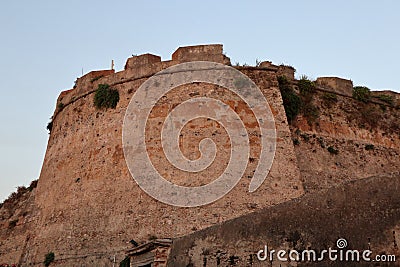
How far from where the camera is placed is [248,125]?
1201 centimetres

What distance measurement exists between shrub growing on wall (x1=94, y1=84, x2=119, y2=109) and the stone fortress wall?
0.16 meters

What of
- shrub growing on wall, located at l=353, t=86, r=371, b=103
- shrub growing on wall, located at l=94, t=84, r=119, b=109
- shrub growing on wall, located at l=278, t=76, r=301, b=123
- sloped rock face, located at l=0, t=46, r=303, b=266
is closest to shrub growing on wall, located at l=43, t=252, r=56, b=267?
sloped rock face, located at l=0, t=46, r=303, b=266

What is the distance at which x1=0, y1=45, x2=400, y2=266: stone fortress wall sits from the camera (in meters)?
11.3

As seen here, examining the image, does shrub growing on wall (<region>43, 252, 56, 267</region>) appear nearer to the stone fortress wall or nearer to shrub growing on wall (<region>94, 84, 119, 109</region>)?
the stone fortress wall

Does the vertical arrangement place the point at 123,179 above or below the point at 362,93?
below

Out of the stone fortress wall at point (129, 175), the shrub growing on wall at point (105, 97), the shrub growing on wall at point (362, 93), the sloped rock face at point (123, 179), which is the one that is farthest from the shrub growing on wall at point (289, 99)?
the shrub growing on wall at point (105, 97)

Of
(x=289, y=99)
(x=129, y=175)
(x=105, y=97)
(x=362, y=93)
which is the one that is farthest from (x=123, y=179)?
(x=362, y=93)

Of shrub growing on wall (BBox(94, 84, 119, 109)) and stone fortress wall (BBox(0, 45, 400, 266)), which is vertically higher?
shrub growing on wall (BBox(94, 84, 119, 109))

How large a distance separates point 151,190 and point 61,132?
4529 millimetres

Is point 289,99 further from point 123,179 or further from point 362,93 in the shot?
point 123,179

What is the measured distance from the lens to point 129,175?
39.7 ft

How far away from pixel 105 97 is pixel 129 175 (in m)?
2.61

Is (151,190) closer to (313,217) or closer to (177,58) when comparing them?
(177,58)

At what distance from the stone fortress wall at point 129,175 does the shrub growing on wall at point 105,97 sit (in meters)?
0.16
